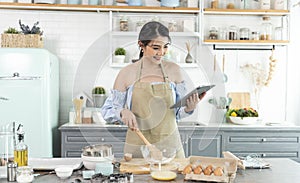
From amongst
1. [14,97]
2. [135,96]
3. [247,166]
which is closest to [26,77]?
[14,97]

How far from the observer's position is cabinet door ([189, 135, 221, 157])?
4.10 m

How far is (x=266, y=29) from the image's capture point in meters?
4.75

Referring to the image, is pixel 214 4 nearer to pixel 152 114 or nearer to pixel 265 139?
pixel 265 139

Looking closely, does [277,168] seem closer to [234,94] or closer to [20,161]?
[20,161]

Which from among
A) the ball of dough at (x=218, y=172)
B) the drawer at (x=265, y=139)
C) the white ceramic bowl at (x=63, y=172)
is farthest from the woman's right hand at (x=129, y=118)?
the drawer at (x=265, y=139)

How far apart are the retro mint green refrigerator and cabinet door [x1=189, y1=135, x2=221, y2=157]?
1466mm

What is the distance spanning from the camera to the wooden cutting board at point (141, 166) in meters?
2.14

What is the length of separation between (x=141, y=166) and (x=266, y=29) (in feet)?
10.3

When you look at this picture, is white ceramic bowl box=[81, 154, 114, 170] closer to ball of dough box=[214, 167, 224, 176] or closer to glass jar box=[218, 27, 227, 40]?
ball of dough box=[214, 167, 224, 176]

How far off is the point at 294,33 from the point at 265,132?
4.71 feet

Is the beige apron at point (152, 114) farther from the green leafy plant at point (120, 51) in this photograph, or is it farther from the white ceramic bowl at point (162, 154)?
the green leafy plant at point (120, 51)

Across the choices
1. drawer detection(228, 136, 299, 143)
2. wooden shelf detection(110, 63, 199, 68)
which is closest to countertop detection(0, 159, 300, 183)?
drawer detection(228, 136, 299, 143)

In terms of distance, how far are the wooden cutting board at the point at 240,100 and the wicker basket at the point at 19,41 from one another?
2343mm

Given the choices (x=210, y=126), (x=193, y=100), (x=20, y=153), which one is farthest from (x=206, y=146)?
(x=20, y=153)
